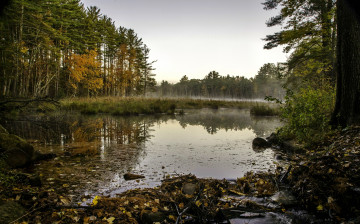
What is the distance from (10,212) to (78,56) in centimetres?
2968

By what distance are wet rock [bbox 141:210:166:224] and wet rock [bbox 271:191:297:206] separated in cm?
184

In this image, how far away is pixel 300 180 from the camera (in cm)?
337

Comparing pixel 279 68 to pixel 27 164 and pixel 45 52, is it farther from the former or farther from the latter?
pixel 45 52

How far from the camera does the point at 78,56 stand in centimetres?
2788

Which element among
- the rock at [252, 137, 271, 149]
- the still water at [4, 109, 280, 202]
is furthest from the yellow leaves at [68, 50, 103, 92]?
the rock at [252, 137, 271, 149]

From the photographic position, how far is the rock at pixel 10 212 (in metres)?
2.26

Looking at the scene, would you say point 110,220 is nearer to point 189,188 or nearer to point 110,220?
point 110,220

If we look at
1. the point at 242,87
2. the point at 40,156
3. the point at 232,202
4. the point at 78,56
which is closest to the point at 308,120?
the point at 232,202

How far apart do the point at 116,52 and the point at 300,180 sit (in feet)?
136

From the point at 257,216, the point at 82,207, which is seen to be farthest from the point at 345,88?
the point at 82,207

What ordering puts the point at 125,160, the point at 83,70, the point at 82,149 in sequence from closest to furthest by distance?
the point at 125,160 → the point at 82,149 → the point at 83,70

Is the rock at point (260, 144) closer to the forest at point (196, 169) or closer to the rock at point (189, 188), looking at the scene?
the forest at point (196, 169)

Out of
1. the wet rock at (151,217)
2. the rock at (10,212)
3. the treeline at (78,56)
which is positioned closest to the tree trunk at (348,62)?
the wet rock at (151,217)

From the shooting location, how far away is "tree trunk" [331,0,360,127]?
5.27m
